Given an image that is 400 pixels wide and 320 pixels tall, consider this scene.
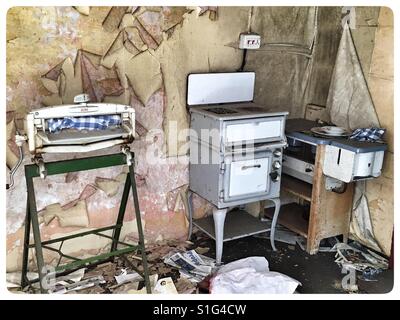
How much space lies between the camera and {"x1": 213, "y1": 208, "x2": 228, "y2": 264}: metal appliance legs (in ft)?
10.8

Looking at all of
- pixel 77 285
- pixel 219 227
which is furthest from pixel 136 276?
pixel 219 227

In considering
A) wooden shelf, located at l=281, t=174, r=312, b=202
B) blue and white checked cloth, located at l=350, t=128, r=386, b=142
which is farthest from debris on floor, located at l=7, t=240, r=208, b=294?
blue and white checked cloth, located at l=350, t=128, r=386, b=142

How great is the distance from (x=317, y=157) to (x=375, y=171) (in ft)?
1.39

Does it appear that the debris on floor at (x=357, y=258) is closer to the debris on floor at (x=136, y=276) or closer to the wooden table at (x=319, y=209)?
the wooden table at (x=319, y=209)

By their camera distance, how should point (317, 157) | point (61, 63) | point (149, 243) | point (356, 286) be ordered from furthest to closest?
point (149, 243)
point (317, 157)
point (356, 286)
point (61, 63)

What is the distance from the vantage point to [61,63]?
119 inches

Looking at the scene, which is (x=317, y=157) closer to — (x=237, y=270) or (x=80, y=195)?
(x=237, y=270)

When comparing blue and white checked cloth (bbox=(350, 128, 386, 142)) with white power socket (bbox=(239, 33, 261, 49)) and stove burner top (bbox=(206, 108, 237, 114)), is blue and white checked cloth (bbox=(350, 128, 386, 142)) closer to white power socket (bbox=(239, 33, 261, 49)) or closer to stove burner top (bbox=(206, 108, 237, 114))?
stove burner top (bbox=(206, 108, 237, 114))

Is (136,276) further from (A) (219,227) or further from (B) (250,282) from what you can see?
(B) (250,282)

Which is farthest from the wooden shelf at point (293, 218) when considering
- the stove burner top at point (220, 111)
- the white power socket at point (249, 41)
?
the white power socket at point (249, 41)

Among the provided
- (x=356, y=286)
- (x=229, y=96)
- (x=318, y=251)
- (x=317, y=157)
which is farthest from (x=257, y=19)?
(x=356, y=286)

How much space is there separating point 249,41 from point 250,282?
1892 mm

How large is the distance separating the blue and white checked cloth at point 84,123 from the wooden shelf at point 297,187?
5.37ft

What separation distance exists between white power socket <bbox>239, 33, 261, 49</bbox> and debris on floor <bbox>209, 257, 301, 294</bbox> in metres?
1.76
